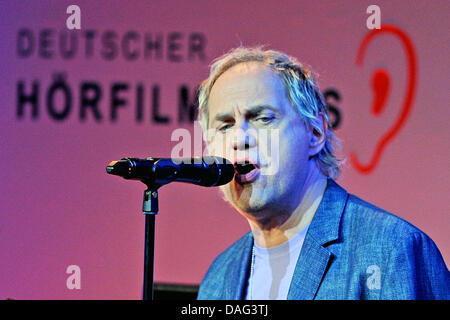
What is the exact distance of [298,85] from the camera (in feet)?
8.07

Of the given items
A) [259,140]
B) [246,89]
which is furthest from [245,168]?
[246,89]

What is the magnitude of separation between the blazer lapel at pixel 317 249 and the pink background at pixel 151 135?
3.22ft

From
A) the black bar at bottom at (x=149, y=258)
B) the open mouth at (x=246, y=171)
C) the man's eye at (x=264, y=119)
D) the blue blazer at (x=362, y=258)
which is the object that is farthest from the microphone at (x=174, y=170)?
the blue blazer at (x=362, y=258)

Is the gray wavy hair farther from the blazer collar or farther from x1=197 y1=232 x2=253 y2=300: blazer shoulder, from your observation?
x1=197 y1=232 x2=253 y2=300: blazer shoulder

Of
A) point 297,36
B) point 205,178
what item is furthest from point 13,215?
point 205,178

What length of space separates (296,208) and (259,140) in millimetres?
333

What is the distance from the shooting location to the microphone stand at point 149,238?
5.41 ft

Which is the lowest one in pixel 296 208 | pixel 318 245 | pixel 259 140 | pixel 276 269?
pixel 276 269

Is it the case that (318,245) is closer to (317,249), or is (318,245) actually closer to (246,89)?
(317,249)

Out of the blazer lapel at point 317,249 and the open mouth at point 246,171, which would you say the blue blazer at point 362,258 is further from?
the open mouth at point 246,171

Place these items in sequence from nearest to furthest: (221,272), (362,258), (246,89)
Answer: (362,258) → (246,89) → (221,272)

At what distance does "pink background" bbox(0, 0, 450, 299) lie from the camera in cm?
329
